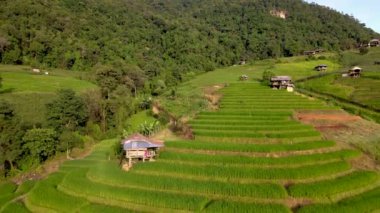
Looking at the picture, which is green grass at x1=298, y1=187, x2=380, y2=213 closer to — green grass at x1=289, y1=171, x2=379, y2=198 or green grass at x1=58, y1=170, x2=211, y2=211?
green grass at x1=289, y1=171, x2=379, y2=198

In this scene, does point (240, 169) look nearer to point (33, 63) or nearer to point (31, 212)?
point (31, 212)

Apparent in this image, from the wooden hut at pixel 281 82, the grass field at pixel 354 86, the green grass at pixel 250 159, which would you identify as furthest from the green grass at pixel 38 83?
the grass field at pixel 354 86

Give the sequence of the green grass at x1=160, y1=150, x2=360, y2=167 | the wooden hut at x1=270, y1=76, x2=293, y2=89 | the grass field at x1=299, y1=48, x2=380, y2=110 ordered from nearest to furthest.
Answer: the green grass at x1=160, y1=150, x2=360, y2=167
the grass field at x1=299, y1=48, x2=380, y2=110
the wooden hut at x1=270, y1=76, x2=293, y2=89

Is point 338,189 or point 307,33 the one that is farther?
point 307,33

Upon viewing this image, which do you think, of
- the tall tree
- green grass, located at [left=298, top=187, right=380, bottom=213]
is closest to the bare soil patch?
green grass, located at [left=298, top=187, right=380, bottom=213]

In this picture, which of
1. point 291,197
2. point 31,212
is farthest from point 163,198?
point 31,212

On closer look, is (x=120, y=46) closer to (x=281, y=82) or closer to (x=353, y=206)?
(x=281, y=82)

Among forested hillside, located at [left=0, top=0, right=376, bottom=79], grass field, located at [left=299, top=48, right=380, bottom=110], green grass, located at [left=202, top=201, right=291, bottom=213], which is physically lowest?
green grass, located at [left=202, top=201, right=291, bottom=213]
